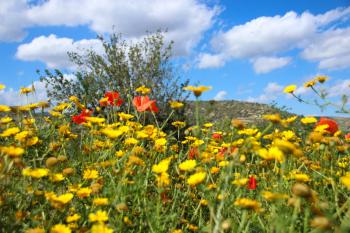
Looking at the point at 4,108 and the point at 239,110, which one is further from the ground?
the point at 239,110

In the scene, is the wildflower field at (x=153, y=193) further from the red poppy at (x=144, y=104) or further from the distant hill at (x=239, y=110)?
the distant hill at (x=239, y=110)

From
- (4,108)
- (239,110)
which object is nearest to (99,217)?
(4,108)

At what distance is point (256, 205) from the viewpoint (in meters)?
1.85

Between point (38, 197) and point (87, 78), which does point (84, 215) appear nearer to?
point (38, 197)

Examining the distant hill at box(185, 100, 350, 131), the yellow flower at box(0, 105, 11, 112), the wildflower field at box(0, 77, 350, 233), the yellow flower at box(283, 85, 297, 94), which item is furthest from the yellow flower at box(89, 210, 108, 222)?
the distant hill at box(185, 100, 350, 131)

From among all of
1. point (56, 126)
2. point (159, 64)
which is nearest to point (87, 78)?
point (159, 64)

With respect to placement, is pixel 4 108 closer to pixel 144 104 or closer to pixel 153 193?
pixel 144 104

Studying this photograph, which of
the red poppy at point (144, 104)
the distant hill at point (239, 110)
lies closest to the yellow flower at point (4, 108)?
the red poppy at point (144, 104)

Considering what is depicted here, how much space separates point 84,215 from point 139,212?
28cm

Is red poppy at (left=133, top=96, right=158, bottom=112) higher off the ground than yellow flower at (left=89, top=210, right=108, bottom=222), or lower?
higher

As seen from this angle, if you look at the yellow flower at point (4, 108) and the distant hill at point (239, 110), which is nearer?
the yellow flower at point (4, 108)

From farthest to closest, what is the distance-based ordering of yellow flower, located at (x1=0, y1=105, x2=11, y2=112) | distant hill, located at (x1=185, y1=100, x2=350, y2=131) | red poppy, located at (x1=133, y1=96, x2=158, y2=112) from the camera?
distant hill, located at (x1=185, y1=100, x2=350, y2=131)
red poppy, located at (x1=133, y1=96, x2=158, y2=112)
yellow flower, located at (x1=0, y1=105, x2=11, y2=112)

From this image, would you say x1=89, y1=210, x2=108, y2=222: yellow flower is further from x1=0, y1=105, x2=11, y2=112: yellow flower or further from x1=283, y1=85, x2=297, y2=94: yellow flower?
x1=283, y1=85, x2=297, y2=94: yellow flower

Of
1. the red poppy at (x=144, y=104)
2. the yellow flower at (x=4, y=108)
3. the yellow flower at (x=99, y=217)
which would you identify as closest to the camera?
the yellow flower at (x=99, y=217)
